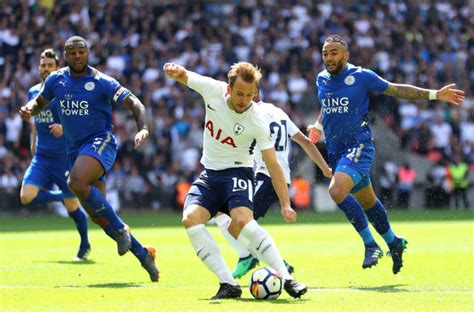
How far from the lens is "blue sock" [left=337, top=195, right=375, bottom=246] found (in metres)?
11.8

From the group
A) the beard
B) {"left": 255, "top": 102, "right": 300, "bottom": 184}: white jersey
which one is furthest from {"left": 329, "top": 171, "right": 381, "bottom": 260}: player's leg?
the beard

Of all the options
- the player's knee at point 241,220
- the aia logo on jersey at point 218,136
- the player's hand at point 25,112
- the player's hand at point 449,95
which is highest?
the player's hand at point 449,95

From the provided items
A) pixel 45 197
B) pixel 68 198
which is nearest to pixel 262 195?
pixel 68 198

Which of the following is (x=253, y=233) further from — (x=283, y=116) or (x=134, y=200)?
(x=134, y=200)

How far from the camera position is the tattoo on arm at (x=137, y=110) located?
1095cm

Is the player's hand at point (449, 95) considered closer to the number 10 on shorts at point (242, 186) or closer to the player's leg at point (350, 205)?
the player's leg at point (350, 205)

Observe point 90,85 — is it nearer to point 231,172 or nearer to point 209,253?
point 231,172

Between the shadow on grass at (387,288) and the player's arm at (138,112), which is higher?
the player's arm at (138,112)

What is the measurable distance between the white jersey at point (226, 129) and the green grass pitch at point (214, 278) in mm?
1319

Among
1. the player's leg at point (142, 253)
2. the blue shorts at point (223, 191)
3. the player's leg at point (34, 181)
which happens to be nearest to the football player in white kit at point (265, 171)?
the player's leg at point (142, 253)

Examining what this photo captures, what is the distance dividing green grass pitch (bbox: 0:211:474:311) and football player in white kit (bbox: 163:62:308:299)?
1.24 ft

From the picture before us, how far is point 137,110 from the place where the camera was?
439 inches

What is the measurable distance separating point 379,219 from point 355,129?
108 centimetres

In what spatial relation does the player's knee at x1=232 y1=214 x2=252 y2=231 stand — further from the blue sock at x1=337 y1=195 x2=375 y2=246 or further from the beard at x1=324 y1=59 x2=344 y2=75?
the beard at x1=324 y1=59 x2=344 y2=75
